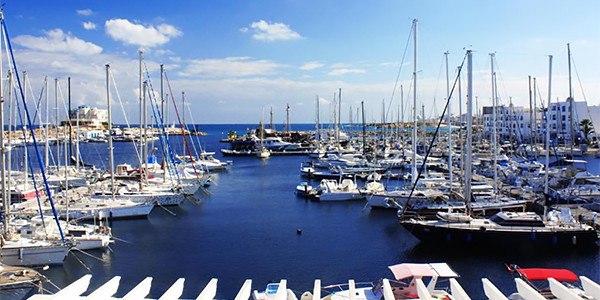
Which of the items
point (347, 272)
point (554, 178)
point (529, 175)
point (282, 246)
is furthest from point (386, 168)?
point (347, 272)

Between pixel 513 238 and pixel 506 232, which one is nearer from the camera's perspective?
pixel 506 232

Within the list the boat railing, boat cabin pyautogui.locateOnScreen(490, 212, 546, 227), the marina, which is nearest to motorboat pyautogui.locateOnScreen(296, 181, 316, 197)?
the marina

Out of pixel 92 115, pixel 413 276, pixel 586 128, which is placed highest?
pixel 92 115

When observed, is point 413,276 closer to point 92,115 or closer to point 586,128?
point 586,128

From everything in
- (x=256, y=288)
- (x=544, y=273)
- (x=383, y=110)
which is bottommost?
(x=256, y=288)

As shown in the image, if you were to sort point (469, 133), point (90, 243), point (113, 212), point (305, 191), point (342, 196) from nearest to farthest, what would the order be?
point (90, 243) → point (469, 133) → point (113, 212) → point (342, 196) → point (305, 191)

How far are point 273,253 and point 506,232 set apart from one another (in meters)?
12.8

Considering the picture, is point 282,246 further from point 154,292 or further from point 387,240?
point 154,292

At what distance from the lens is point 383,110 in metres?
96.4

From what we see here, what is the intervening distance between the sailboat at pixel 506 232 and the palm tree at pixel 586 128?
72.2m

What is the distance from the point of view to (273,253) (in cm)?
2617

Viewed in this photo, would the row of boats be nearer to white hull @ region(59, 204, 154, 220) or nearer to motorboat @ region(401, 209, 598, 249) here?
motorboat @ region(401, 209, 598, 249)

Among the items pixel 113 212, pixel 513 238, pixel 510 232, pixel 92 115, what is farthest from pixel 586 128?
pixel 92 115

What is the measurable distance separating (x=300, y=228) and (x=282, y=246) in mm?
4762
